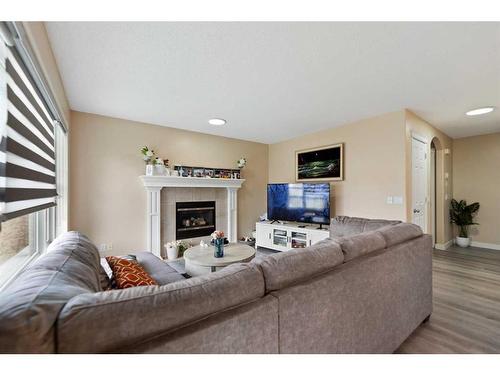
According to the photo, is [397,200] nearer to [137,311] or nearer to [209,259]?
[209,259]

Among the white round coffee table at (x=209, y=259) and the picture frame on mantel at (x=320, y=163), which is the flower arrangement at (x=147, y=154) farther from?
the picture frame on mantel at (x=320, y=163)

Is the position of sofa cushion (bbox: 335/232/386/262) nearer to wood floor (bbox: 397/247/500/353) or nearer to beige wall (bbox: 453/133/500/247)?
wood floor (bbox: 397/247/500/353)

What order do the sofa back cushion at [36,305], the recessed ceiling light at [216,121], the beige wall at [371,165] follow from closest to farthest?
1. the sofa back cushion at [36,305]
2. the beige wall at [371,165]
3. the recessed ceiling light at [216,121]

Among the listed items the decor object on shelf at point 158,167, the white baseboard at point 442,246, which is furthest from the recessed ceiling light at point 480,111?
the decor object on shelf at point 158,167

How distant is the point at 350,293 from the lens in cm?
126

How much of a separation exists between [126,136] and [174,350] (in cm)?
353

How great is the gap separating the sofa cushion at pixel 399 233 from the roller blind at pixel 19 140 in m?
2.17

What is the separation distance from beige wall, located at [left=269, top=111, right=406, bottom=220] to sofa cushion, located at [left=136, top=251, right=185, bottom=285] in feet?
9.43

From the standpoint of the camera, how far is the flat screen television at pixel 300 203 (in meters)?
3.90

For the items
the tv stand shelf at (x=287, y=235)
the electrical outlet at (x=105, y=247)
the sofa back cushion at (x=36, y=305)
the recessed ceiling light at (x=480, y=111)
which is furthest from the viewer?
the tv stand shelf at (x=287, y=235)

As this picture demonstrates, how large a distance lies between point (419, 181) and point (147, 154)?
4200 millimetres

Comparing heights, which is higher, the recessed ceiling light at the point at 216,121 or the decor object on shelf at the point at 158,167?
the recessed ceiling light at the point at 216,121

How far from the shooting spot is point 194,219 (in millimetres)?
4316
